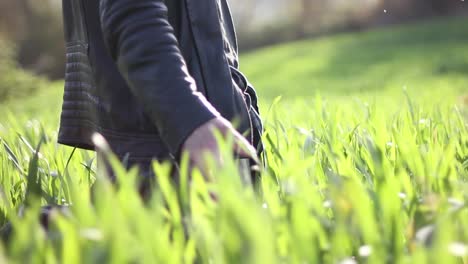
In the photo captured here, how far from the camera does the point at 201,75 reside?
1306 mm

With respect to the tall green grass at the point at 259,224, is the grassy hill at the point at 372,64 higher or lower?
→ lower

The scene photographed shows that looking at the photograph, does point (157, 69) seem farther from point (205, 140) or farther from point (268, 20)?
point (268, 20)

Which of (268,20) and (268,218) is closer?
(268,218)

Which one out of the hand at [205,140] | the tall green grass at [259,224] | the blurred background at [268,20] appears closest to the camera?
the tall green grass at [259,224]

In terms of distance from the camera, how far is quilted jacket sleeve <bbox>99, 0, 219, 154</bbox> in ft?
3.42

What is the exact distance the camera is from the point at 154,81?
1063 millimetres

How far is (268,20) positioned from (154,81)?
21.0m

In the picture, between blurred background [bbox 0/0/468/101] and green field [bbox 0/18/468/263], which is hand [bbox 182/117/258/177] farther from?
blurred background [bbox 0/0/468/101]

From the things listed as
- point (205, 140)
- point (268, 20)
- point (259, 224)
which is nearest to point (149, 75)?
point (205, 140)

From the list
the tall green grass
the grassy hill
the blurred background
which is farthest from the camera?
the blurred background

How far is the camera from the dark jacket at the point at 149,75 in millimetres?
1062

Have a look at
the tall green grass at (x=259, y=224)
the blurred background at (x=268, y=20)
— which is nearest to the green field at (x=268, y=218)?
the tall green grass at (x=259, y=224)

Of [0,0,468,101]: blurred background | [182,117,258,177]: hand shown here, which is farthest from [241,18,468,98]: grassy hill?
[182,117,258,177]: hand

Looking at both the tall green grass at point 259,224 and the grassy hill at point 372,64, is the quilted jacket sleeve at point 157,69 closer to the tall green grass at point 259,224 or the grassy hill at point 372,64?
the tall green grass at point 259,224
